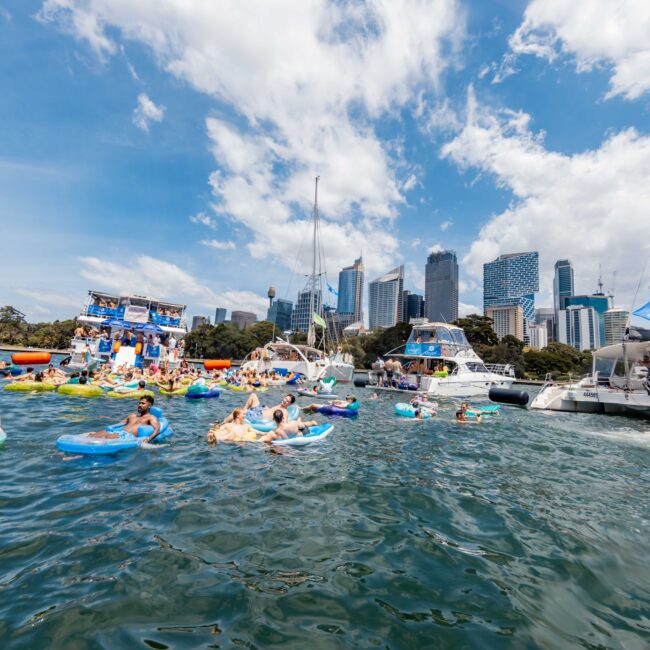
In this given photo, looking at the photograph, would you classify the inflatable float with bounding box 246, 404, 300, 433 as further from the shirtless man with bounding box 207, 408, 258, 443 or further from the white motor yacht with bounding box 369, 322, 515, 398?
the white motor yacht with bounding box 369, 322, 515, 398

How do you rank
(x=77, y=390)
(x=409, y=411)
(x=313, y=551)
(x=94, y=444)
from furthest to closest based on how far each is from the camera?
1. (x=409, y=411)
2. (x=77, y=390)
3. (x=94, y=444)
4. (x=313, y=551)

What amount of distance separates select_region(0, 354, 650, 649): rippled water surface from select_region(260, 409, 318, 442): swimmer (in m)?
1.12

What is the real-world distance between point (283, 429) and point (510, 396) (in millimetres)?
18901

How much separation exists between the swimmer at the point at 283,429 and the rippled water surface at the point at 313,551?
112cm

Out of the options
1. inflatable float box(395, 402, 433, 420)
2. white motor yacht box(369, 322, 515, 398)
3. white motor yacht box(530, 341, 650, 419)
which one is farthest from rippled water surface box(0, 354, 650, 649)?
white motor yacht box(369, 322, 515, 398)

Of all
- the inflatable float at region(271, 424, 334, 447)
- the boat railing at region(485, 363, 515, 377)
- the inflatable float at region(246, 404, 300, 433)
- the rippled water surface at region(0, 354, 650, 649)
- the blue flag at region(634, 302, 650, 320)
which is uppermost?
the blue flag at region(634, 302, 650, 320)

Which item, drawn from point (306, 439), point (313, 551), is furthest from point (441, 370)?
point (313, 551)

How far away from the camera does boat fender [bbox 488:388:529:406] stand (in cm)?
2379

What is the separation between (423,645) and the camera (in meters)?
3.28

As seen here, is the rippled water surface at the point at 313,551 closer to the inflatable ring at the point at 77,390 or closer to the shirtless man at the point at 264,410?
the shirtless man at the point at 264,410

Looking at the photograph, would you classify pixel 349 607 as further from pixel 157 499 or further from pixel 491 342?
pixel 491 342

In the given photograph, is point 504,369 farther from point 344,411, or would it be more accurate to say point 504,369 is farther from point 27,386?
point 27,386

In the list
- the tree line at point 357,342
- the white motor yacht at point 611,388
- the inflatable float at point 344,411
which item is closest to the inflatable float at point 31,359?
the inflatable float at point 344,411

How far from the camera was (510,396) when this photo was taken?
79.6 ft
